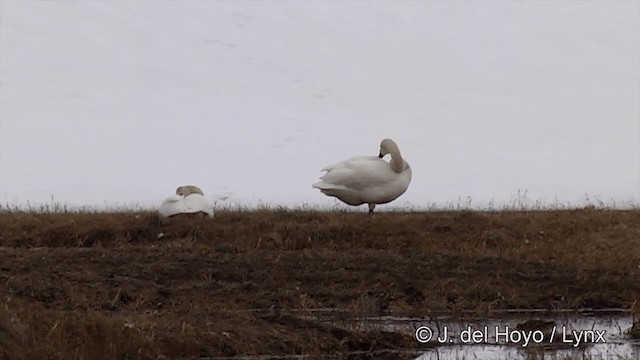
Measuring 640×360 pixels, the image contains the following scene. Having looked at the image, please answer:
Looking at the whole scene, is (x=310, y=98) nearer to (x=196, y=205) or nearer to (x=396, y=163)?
(x=396, y=163)

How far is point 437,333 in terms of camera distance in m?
10.5

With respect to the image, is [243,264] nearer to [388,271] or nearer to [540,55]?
[388,271]

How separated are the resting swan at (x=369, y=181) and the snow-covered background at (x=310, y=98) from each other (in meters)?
4.10

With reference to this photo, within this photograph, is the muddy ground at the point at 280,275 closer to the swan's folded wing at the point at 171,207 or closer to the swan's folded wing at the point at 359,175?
the swan's folded wing at the point at 171,207

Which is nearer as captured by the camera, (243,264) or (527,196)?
(243,264)

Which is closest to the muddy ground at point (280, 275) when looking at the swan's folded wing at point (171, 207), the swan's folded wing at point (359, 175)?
the swan's folded wing at point (171, 207)

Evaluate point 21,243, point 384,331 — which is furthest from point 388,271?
point 21,243

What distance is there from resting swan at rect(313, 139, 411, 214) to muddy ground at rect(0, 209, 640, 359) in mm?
399

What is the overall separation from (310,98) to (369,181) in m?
17.8

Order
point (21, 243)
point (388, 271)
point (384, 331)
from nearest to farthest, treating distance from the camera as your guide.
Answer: point (384, 331) < point (388, 271) < point (21, 243)

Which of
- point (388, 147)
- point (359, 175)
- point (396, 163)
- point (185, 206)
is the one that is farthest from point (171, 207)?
point (388, 147)

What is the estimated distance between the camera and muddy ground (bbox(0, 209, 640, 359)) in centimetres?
962

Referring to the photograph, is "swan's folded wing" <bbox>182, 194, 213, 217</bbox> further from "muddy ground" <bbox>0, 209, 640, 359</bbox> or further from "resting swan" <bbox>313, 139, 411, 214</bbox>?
"resting swan" <bbox>313, 139, 411, 214</bbox>

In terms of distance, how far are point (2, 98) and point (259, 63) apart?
8323 mm
